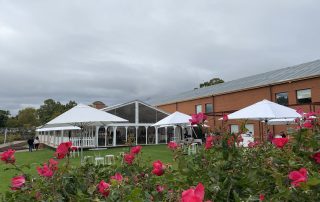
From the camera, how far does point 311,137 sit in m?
2.13

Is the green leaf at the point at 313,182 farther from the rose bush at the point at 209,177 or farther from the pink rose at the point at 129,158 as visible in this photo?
the pink rose at the point at 129,158

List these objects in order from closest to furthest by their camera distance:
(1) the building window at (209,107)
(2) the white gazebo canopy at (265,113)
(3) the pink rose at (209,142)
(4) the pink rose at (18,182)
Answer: (4) the pink rose at (18,182), (3) the pink rose at (209,142), (2) the white gazebo canopy at (265,113), (1) the building window at (209,107)

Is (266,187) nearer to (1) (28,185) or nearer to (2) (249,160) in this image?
(2) (249,160)

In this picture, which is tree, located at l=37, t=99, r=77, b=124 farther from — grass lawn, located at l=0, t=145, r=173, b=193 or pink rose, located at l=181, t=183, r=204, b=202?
pink rose, located at l=181, t=183, r=204, b=202

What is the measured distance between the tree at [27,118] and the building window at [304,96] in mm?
51891

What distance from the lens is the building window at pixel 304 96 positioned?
78.0 feet

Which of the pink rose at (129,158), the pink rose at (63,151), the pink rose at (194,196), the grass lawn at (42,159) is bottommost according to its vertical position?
the grass lawn at (42,159)

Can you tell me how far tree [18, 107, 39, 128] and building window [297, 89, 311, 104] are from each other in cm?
5189

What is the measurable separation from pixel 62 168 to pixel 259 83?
2751 centimetres

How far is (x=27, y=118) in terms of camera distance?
6500 cm

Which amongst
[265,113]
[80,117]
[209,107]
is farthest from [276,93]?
[80,117]

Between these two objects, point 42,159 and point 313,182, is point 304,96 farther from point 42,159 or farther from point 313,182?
point 313,182

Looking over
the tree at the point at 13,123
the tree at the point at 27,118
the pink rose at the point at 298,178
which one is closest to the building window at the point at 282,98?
the pink rose at the point at 298,178

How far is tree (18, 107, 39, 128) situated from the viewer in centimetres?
6488
